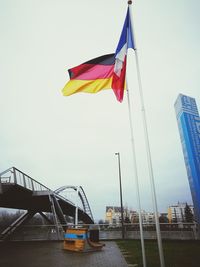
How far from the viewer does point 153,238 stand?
1578 centimetres

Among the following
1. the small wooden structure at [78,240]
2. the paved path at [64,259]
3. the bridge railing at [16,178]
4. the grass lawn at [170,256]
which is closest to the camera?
the grass lawn at [170,256]

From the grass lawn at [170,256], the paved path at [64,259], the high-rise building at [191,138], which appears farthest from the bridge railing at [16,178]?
the high-rise building at [191,138]

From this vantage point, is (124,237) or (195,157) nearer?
(124,237)

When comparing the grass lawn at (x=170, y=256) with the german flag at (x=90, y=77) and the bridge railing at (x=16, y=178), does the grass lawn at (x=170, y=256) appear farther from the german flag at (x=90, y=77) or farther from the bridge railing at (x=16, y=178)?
the bridge railing at (x=16, y=178)

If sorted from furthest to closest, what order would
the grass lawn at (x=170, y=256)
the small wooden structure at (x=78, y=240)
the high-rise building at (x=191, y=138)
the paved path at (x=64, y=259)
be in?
the high-rise building at (x=191, y=138), the small wooden structure at (x=78, y=240), the paved path at (x=64, y=259), the grass lawn at (x=170, y=256)

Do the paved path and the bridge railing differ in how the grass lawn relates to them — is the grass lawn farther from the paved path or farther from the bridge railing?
the bridge railing

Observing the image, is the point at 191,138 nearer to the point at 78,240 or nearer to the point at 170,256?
the point at 170,256

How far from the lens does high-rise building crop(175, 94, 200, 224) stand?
95.5 feet

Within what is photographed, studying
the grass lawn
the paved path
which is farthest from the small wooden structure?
the grass lawn

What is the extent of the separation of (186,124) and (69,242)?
27.9 m

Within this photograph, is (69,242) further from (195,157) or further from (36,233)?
(195,157)

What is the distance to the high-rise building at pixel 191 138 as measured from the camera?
2911 centimetres

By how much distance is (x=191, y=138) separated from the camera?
31.5m

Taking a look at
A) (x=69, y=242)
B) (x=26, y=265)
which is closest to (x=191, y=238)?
(x=69, y=242)
